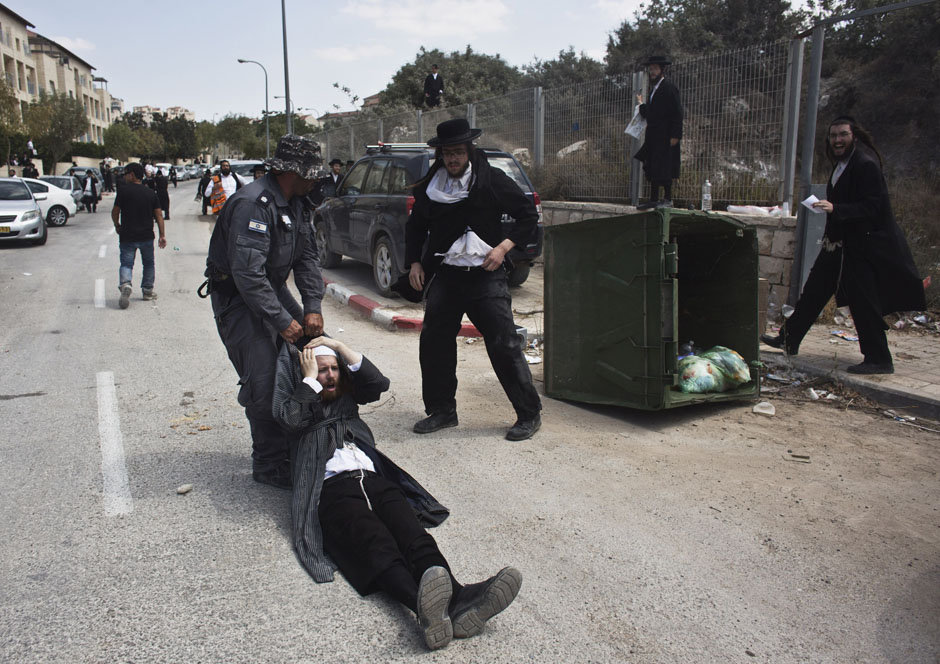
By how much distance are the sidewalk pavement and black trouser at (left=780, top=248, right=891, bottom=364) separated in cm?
27

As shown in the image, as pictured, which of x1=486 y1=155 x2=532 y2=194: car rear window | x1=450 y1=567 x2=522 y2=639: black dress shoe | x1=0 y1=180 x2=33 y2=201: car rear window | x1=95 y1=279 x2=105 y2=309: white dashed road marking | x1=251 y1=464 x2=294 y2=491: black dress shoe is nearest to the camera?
x1=450 y1=567 x2=522 y2=639: black dress shoe

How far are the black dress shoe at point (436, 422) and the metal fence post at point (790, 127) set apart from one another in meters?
5.37

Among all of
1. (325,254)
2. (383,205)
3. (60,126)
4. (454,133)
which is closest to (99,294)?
(325,254)

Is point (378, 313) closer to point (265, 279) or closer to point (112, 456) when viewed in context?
point (112, 456)

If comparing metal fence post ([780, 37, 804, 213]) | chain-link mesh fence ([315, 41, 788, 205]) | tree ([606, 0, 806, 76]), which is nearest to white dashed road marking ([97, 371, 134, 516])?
metal fence post ([780, 37, 804, 213])

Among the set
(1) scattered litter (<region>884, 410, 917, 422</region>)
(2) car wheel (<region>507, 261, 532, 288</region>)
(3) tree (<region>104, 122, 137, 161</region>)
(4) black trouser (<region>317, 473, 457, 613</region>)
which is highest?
(3) tree (<region>104, 122, 137, 161</region>)

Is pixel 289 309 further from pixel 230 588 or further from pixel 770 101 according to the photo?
pixel 770 101

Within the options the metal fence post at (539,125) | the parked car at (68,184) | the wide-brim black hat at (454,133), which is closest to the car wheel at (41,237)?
the parked car at (68,184)

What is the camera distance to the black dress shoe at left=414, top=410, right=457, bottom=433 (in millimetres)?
4781

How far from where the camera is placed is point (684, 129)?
9.71 m

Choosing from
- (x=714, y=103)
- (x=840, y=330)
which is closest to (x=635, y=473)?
(x=840, y=330)

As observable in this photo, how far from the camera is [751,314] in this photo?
215 inches

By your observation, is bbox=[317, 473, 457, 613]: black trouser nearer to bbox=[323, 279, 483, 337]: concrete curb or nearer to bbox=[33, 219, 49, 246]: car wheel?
bbox=[323, 279, 483, 337]: concrete curb

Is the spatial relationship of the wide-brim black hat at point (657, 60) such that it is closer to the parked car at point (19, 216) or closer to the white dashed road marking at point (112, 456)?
the white dashed road marking at point (112, 456)
